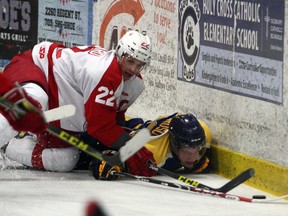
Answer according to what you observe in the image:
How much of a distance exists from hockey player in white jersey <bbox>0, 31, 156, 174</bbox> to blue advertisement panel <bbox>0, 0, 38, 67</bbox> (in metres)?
1.93

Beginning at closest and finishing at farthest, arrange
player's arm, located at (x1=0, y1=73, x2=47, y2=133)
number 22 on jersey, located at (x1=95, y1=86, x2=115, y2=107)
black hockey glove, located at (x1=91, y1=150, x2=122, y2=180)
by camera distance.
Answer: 1. player's arm, located at (x1=0, y1=73, x2=47, y2=133)
2. number 22 on jersey, located at (x1=95, y1=86, x2=115, y2=107)
3. black hockey glove, located at (x1=91, y1=150, x2=122, y2=180)

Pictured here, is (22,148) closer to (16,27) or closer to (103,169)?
(103,169)

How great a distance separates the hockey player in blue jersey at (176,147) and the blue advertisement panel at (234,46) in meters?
0.34

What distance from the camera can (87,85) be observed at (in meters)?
5.27

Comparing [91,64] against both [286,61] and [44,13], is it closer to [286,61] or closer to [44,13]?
[286,61]

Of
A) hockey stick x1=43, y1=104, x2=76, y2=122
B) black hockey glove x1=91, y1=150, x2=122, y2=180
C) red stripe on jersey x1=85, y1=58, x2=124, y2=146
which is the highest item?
hockey stick x1=43, y1=104, x2=76, y2=122

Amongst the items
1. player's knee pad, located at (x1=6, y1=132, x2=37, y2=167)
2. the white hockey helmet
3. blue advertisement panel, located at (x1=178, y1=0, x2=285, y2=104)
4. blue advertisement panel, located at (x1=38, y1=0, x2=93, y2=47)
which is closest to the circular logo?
blue advertisement panel, located at (x1=178, y1=0, x2=285, y2=104)

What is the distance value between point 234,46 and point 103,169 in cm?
100

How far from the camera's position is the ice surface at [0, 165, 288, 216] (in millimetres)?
4441

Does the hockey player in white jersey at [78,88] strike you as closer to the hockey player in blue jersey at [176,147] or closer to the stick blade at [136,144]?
the hockey player in blue jersey at [176,147]

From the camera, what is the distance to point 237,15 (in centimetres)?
545

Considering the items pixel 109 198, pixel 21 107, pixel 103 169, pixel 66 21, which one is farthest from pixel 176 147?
pixel 66 21

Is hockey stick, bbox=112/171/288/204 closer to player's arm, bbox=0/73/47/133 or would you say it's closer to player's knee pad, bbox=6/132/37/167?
player's knee pad, bbox=6/132/37/167

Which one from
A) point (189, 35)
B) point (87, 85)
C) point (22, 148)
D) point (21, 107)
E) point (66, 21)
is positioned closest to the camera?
point (21, 107)
